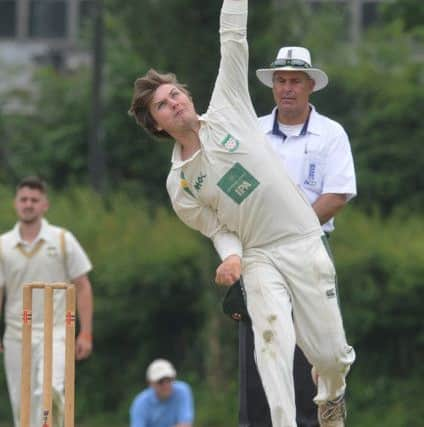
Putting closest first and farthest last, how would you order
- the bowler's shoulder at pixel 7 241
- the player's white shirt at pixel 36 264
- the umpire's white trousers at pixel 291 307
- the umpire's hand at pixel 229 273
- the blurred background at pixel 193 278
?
1. the umpire's hand at pixel 229 273
2. the umpire's white trousers at pixel 291 307
3. the player's white shirt at pixel 36 264
4. the bowler's shoulder at pixel 7 241
5. the blurred background at pixel 193 278

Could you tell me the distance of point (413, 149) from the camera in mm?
22359

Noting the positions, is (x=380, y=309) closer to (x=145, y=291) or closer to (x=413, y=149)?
(x=145, y=291)

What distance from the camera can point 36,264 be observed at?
9.78 m

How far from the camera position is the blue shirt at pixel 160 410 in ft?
39.6

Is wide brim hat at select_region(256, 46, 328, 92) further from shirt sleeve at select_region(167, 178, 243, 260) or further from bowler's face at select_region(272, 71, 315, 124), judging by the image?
shirt sleeve at select_region(167, 178, 243, 260)

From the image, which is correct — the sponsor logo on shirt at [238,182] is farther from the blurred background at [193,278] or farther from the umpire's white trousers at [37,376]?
the blurred background at [193,278]

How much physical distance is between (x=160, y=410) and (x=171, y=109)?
224 inches

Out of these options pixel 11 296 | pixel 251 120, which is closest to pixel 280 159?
pixel 251 120

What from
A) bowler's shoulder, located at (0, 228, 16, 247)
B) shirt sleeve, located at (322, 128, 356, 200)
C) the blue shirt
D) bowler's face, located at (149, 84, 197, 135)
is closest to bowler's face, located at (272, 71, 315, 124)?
shirt sleeve, located at (322, 128, 356, 200)

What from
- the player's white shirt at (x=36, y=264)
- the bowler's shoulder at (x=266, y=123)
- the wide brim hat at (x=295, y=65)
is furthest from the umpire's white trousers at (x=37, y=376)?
the wide brim hat at (x=295, y=65)

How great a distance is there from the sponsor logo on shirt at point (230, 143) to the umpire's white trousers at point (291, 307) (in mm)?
482

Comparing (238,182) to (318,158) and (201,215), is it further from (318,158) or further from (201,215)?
(318,158)

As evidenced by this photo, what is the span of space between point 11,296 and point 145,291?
7.86m

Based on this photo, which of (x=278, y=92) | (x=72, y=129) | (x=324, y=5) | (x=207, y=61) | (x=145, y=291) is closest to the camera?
(x=278, y=92)
